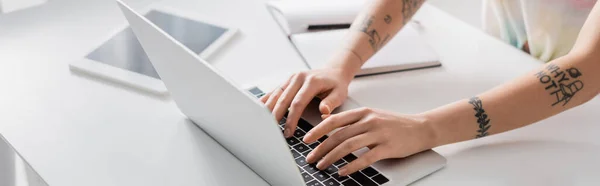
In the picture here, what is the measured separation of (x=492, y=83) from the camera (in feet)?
4.55

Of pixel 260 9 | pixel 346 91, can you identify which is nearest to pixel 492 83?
pixel 346 91

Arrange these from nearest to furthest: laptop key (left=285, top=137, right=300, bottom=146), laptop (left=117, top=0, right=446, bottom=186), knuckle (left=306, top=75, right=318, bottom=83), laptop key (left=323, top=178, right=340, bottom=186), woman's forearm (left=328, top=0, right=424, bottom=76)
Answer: laptop (left=117, top=0, right=446, bottom=186) < laptop key (left=323, top=178, right=340, bottom=186) < laptop key (left=285, top=137, right=300, bottom=146) < knuckle (left=306, top=75, right=318, bottom=83) < woman's forearm (left=328, top=0, right=424, bottom=76)

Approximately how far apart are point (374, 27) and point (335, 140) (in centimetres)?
39

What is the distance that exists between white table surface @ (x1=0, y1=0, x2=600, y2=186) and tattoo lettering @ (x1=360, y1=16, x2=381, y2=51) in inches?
2.7

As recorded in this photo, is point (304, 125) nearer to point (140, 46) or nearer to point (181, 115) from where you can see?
point (181, 115)

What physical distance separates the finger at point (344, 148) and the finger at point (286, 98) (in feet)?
0.37

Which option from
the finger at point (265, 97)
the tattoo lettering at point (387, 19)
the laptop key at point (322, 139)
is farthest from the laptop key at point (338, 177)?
the tattoo lettering at point (387, 19)

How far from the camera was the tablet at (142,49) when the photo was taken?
1322mm

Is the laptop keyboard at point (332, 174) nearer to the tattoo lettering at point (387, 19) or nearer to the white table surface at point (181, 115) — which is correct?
the white table surface at point (181, 115)

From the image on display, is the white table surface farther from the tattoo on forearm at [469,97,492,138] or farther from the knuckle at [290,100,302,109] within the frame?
the knuckle at [290,100,302,109]

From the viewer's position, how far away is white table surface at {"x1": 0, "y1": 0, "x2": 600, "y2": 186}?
3.65 ft

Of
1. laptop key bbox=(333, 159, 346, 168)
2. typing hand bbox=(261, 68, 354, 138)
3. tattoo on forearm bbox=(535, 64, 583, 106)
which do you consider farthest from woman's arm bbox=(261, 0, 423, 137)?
tattoo on forearm bbox=(535, 64, 583, 106)

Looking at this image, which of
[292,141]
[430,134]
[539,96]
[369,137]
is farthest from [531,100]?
[292,141]

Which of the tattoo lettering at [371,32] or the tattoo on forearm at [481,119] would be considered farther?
the tattoo lettering at [371,32]
